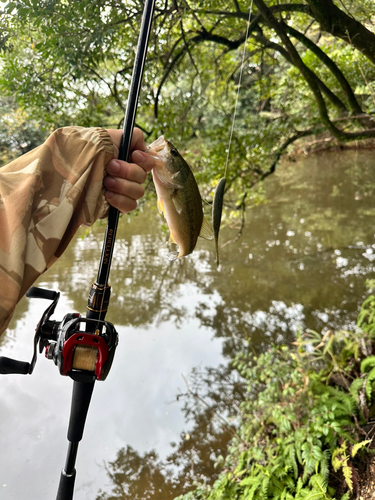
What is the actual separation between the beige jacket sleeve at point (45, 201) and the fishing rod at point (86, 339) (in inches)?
5.5

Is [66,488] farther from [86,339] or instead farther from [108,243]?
[108,243]

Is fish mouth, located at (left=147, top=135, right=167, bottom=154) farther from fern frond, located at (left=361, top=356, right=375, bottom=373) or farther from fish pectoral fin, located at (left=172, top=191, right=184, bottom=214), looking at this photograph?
fern frond, located at (left=361, top=356, right=375, bottom=373)

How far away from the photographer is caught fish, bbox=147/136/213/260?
1288 millimetres

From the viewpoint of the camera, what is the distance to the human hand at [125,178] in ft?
4.17

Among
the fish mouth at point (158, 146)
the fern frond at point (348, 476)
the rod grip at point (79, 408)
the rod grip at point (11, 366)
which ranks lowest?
the fern frond at point (348, 476)

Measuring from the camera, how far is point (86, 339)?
1229 millimetres

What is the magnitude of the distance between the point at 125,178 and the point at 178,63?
370 centimetres

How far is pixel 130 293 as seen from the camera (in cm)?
671

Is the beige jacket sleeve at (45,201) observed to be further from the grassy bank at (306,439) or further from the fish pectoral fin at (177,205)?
the grassy bank at (306,439)

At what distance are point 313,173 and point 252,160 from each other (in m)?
10.3

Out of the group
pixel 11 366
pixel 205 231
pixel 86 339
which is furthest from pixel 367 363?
pixel 11 366

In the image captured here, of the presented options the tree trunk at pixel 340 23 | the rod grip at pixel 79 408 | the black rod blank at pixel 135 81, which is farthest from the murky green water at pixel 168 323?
the tree trunk at pixel 340 23

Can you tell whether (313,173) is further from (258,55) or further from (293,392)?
(293,392)

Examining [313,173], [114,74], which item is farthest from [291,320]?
[313,173]
